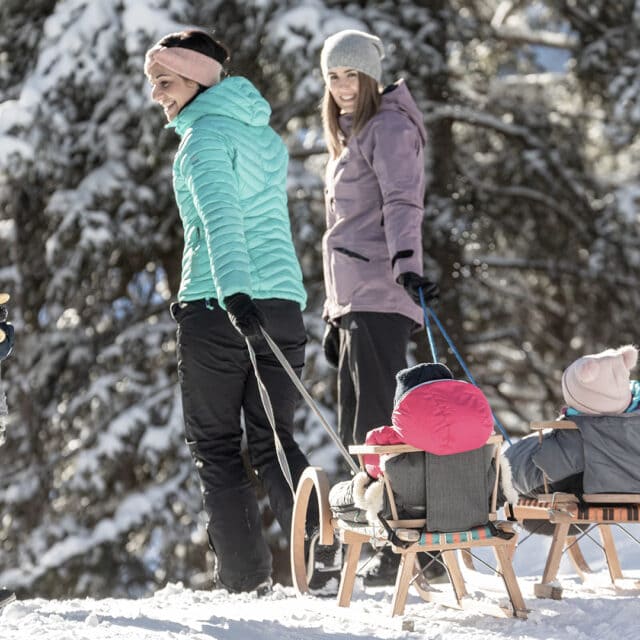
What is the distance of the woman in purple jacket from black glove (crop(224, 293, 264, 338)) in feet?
2.31

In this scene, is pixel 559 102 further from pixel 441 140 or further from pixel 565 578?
pixel 565 578

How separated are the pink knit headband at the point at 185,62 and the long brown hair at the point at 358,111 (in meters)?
0.62

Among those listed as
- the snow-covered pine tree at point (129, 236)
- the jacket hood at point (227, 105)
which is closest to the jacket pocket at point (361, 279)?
the jacket hood at point (227, 105)

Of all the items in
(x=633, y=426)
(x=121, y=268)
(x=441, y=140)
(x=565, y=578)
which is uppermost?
(x=441, y=140)

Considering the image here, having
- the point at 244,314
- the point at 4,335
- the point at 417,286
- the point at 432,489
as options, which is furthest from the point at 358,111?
the point at 4,335

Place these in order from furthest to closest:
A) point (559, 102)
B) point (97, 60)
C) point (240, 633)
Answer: point (559, 102) < point (97, 60) < point (240, 633)

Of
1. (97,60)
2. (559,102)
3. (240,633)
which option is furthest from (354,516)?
(559,102)

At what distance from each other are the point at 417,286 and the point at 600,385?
766 mm

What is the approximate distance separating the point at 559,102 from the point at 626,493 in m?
8.67

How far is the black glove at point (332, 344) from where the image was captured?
4344 mm

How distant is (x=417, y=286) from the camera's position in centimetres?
383

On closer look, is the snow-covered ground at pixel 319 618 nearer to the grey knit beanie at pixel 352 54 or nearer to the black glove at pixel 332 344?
the black glove at pixel 332 344

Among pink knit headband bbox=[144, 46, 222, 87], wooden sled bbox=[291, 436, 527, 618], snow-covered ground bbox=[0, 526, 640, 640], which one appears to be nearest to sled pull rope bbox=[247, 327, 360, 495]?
wooden sled bbox=[291, 436, 527, 618]

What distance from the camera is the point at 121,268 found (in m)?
8.32
